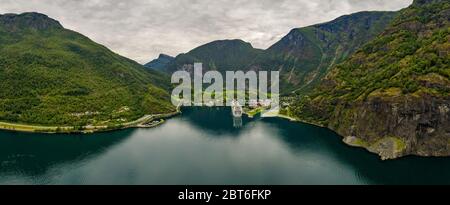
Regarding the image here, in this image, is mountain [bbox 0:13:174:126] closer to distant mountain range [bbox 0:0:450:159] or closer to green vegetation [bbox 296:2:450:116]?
distant mountain range [bbox 0:0:450:159]

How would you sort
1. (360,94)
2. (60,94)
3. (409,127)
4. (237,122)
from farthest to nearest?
(60,94)
(237,122)
(360,94)
(409,127)

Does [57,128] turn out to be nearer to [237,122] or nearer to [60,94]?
[60,94]

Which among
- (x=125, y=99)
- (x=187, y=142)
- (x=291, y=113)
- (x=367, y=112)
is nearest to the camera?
(x=367, y=112)

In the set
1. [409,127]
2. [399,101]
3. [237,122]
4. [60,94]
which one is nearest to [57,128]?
[60,94]

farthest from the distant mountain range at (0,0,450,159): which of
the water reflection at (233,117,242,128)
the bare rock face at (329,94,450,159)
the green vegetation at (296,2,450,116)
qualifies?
the water reflection at (233,117,242,128)

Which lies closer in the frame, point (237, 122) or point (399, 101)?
point (399, 101)

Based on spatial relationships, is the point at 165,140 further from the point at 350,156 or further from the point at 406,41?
the point at 406,41
